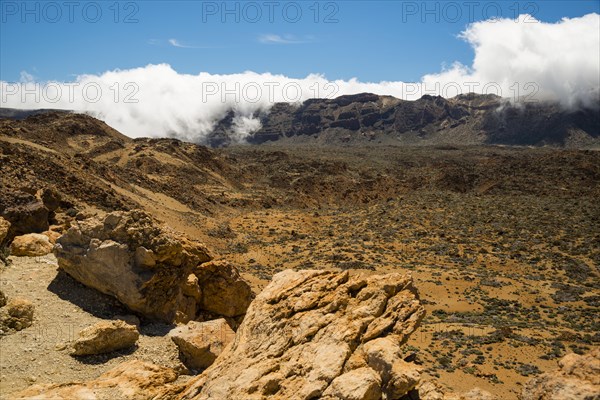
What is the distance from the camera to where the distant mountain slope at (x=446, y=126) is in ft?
547

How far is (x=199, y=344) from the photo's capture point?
9586 mm

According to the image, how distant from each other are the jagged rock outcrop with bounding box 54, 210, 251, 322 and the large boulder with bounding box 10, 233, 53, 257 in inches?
53.9

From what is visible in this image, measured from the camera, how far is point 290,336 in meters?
7.27

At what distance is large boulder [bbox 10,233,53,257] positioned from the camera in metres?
12.0

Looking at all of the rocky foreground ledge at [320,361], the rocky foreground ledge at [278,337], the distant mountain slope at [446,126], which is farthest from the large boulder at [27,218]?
the distant mountain slope at [446,126]

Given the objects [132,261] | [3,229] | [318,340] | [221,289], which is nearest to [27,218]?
[3,229]

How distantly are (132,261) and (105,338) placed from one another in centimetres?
236

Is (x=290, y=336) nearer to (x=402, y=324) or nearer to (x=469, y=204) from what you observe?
(x=402, y=324)

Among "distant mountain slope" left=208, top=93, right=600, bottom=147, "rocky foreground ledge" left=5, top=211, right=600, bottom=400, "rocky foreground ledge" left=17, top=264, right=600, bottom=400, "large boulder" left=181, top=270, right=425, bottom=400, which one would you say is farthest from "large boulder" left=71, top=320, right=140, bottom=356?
"distant mountain slope" left=208, top=93, right=600, bottom=147

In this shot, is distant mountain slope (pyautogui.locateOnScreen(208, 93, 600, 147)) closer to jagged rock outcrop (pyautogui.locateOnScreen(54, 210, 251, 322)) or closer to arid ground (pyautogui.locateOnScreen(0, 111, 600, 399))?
arid ground (pyautogui.locateOnScreen(0, 111, 600, 399))

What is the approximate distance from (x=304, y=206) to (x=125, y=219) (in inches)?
1774

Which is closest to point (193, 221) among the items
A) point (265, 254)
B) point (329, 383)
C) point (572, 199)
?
point (265, 254)

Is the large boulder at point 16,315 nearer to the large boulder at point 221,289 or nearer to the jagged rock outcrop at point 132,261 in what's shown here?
the jagged rock outcrop at point 132,261

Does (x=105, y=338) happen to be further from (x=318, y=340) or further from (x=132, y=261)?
(x=318, y=340)
